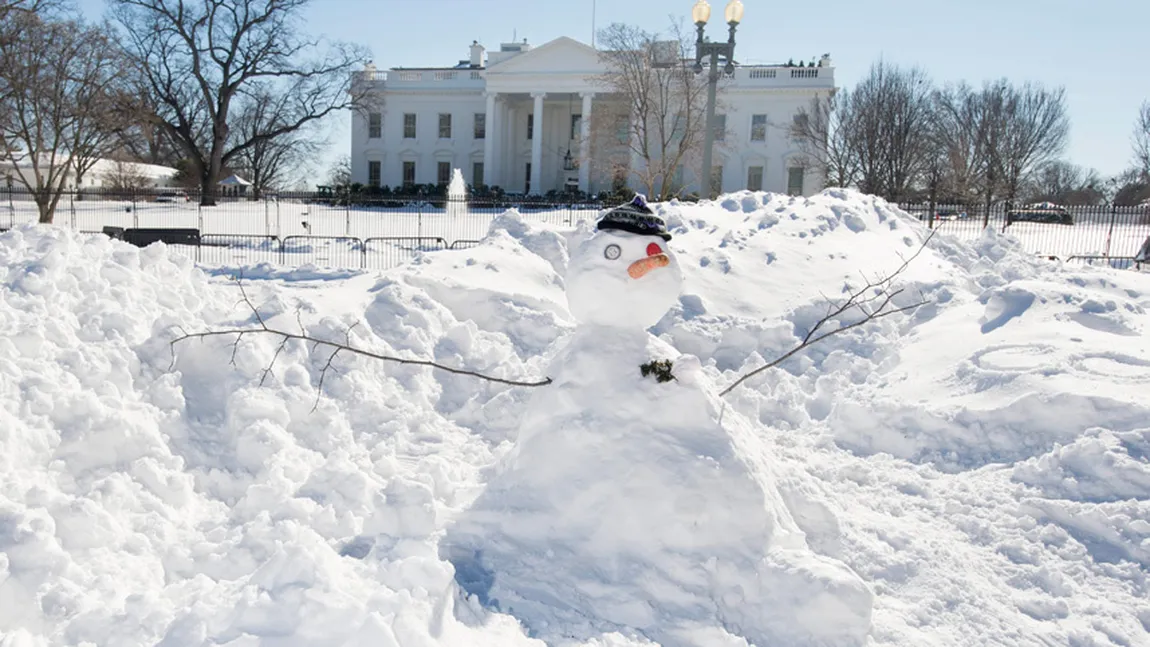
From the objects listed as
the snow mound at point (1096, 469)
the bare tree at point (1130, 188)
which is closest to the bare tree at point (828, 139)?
the bare tree at point (1130, 188)

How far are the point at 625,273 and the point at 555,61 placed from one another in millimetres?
44309

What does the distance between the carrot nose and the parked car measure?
88.6 ft

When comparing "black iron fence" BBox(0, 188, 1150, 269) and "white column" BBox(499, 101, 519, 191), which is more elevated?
"white column" BBox(499, 101, 519, 191)

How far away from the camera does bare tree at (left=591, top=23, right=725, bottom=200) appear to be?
33.5 meters

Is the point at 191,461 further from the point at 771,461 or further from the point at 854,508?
the point at 854,508

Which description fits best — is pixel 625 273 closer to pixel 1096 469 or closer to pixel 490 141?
pixel 1096 469

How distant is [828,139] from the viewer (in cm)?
4269

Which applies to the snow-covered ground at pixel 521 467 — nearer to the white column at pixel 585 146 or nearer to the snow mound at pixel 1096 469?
the snow mound at pixel 1096 469

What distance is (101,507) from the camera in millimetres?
4535

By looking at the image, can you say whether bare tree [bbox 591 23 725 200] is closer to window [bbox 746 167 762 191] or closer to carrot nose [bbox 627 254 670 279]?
window [bbox 746 167 762 191]

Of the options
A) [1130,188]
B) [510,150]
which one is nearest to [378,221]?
[510,150]

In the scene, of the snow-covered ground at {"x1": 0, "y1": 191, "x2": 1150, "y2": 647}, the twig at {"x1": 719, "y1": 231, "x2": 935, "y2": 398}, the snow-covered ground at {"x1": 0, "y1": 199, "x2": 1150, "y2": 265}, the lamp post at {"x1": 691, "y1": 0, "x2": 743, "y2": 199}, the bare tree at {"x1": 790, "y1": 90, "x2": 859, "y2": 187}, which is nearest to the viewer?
the snow-covered ground at {"x1": 0, "y1": 191, "x2": 1150, "y2": 647}

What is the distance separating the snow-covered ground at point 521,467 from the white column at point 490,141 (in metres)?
40.3

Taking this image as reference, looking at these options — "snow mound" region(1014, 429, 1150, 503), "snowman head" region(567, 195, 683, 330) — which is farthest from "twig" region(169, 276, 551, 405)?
"snow mound" region(1014, 429, 1150, 503)
